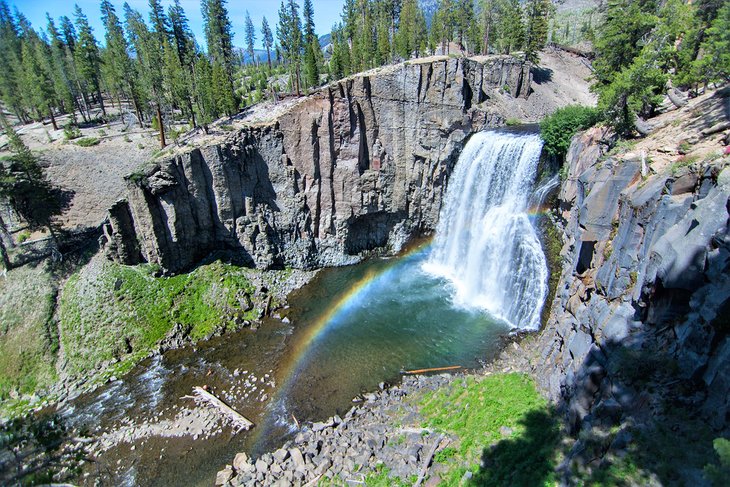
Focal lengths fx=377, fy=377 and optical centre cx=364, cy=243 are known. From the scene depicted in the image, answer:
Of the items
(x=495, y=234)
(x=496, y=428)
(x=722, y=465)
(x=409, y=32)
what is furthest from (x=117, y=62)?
(x=722, y=465)

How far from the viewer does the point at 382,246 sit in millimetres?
36406

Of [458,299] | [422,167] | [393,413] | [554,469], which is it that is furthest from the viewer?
[422,167]

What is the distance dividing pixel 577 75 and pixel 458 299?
1818 inches

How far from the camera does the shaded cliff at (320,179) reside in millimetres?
30094

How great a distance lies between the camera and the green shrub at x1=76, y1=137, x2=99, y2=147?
40000 mm

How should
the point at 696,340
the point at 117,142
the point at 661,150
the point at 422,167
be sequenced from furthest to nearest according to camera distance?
1. the point at 117,142
2. the point at 422,167
3. the point at 661,150
4. the point at 696,340

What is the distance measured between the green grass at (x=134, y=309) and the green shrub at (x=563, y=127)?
81.5 ft

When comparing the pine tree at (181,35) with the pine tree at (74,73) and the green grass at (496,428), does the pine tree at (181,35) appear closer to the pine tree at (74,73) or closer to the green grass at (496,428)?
the pine tree at (74,73)

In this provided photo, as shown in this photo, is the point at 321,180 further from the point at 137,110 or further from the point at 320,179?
the point at 137,110

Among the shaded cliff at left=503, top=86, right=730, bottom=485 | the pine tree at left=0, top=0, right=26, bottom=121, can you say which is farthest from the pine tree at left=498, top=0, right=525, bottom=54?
the pine tree at left=0, top=0, right=26, bottom=121

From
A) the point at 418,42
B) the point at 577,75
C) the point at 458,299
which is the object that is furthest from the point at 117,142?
the point at 577,75

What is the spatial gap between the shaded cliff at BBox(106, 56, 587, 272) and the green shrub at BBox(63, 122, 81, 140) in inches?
811

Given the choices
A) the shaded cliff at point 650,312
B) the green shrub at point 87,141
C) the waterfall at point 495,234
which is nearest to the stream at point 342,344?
the waterfall at point 495,234

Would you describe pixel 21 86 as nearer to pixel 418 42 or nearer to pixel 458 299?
pixel 418 42
